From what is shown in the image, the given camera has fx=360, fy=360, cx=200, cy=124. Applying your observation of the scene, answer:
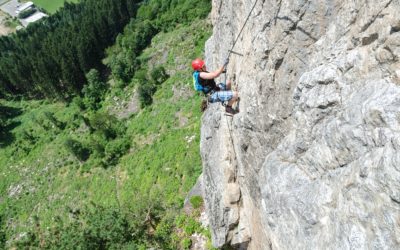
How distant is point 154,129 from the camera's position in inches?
1580

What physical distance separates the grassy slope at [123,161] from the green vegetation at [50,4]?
6142 cm

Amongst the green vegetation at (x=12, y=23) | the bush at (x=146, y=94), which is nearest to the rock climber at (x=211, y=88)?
the bush at (x=146, y=94)

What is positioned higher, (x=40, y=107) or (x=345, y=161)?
(x=345, y=161)

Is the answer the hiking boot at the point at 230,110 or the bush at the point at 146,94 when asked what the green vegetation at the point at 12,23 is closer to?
the bush at the point at 146,94

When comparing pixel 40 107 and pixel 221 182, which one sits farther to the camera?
pixel 40 107

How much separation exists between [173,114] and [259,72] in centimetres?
2940

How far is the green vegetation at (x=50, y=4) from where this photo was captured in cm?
11016

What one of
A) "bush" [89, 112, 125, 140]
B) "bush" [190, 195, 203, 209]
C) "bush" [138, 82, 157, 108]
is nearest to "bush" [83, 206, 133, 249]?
"bush" [190, 195, 203, 209]

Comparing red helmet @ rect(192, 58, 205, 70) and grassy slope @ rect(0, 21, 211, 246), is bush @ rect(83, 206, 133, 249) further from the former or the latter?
red helmet @ rect(192, 58, 205, 70)

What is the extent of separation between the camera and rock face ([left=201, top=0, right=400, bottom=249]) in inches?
243

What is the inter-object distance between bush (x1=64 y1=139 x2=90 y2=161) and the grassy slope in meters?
1.11

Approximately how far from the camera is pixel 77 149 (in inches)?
1753

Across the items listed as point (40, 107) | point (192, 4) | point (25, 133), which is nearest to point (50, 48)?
point (40, 107)

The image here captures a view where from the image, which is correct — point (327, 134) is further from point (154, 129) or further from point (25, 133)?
point (25, 133)
